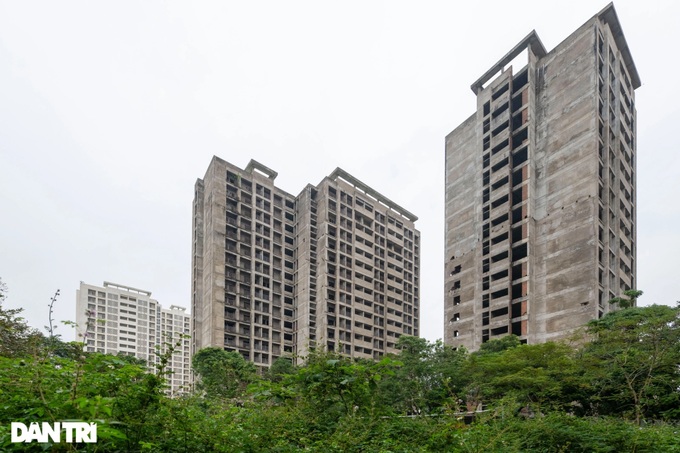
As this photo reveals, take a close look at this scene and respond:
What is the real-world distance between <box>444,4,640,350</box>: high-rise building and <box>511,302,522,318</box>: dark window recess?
0.35ft

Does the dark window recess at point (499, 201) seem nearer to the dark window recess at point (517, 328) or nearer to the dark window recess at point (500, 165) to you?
the dark window recess at point (500, 165)

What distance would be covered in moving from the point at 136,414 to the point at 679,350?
21.1m

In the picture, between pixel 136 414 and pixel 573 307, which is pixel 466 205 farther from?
pixel 136 414

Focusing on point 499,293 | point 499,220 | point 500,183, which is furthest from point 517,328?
point 500,183

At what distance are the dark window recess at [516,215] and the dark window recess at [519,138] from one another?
8.02m

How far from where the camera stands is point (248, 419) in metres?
5.69

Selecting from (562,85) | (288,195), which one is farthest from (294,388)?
(288,195)

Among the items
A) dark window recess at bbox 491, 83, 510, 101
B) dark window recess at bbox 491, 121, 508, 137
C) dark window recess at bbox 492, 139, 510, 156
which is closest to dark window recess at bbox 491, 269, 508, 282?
dark window recess at bbox 492, 139, 510, 156

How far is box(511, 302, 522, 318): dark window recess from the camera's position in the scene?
3803 centimetres

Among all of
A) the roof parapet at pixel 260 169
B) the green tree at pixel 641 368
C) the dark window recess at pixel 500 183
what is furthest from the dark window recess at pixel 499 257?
the roof parapet at pixel 260 169

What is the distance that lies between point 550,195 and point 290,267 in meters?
40.2

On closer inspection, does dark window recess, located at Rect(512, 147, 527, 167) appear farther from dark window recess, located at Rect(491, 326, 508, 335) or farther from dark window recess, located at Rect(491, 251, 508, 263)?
dark window recess, located at Rect(491, 326, 508, 335)

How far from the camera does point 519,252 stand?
40.5 meters

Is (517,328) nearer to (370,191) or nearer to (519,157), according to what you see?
(519,157)
